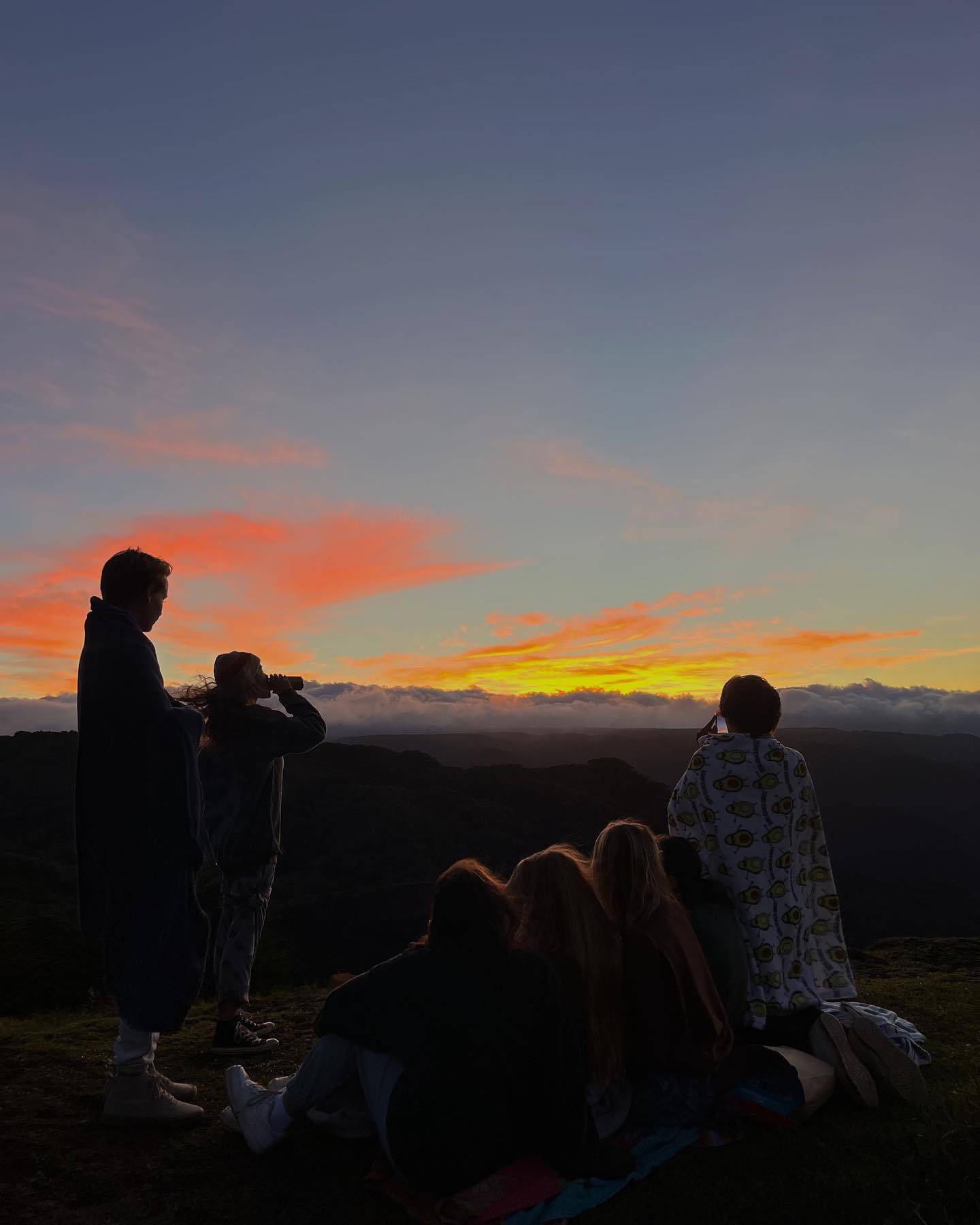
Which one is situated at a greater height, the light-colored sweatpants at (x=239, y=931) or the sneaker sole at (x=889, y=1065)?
the light-colored sweatpants at (x=239, y=931)

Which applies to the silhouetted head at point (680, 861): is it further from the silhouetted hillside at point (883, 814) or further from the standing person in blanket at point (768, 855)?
the silhouetted hillside at point (883, 814)

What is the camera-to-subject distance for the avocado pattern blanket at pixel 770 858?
454 cm

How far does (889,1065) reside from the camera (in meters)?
4.39

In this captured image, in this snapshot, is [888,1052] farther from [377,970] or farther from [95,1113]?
[95,1113]

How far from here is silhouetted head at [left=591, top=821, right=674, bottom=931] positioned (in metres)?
3.91

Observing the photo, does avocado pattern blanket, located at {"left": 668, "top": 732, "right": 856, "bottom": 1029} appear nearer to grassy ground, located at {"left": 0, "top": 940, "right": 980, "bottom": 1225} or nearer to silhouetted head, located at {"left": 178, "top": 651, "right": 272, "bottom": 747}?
grassy ground, located at {"left": 0, "top": 940, "right": 980, "bottom": 1225}

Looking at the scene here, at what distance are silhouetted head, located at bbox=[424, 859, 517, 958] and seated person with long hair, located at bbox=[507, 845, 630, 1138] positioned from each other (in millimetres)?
306

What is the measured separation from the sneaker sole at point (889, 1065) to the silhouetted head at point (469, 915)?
7.61 feet

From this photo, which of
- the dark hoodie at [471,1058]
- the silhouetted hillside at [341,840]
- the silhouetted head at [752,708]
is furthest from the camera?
the silhouetted hillside at [341,840]

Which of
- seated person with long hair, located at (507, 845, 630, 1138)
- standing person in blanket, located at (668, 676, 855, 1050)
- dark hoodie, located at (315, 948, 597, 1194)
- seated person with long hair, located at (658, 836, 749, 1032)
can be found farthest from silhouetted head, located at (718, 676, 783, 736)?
dark hoodie, located at (315, 948, 597, 1194)

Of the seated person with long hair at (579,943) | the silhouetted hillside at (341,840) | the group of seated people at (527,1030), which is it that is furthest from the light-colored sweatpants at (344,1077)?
the silhouetted hillside at (341,840)

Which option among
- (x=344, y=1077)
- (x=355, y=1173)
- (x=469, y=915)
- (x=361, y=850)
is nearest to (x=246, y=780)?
(x=344, y=1077)

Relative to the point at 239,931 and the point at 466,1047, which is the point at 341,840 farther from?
the point at 466,1047

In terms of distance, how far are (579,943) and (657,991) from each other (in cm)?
45
